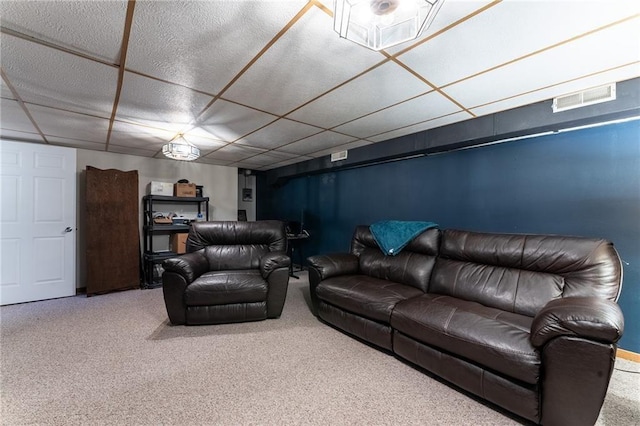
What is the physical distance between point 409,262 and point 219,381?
2035 millimetres

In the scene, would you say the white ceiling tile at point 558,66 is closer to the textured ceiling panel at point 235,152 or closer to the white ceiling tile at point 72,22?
the white ceiling tile at point 72,22

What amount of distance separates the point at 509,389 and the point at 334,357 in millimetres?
1184

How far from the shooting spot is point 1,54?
162 centimetres

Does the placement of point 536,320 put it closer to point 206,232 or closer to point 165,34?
point 165,34

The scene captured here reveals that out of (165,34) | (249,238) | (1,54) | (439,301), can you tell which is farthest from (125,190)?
(439,301)

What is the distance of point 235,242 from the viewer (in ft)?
11.5

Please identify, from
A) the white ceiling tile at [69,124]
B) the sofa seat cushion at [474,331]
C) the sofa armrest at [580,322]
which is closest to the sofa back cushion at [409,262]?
the sofa seat cushion at [474,331]

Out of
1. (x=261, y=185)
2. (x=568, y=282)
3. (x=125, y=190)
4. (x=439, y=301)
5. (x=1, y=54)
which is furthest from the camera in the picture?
(x=261, y=185)

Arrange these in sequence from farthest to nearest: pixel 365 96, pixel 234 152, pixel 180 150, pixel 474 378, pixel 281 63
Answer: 1. pixel 234 152
2. pixel 180 150
3. pixel 365 96
4. pixel 281 63
5. pixel 474 378

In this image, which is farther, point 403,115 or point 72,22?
point 403,115

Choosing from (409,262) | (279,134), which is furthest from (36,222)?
(409,262)

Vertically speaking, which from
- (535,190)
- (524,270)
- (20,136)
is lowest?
(524,270)

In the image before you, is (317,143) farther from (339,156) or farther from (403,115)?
(403,115)

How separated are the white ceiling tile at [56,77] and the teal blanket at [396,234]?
2.85m
